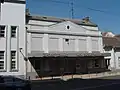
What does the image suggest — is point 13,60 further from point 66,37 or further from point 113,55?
point 113,55

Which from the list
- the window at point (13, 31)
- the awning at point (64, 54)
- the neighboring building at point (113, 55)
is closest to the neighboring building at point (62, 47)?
the awning at point (64, 54)

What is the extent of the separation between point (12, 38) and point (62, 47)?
25.3 feet

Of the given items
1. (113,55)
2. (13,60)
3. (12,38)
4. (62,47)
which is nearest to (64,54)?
(62,47)

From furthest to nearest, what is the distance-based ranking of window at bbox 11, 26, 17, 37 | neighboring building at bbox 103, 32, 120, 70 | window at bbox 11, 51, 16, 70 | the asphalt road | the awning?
neighboring building at bbox 103, 32, 120, 70, the awning, window at bbox 11, 26, 17, 37, window at bbox 11, 51, 16, 70, the asphalt road

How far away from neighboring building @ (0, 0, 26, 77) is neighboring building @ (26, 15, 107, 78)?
1095 millimetres

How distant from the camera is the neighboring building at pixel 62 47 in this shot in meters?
34.4

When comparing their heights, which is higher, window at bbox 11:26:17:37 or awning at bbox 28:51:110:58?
window at bbox 11:26:17:37

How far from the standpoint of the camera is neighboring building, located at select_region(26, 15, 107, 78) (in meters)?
34.4

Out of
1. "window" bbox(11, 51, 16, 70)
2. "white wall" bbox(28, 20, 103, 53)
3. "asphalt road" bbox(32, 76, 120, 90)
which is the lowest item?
"asphalt road" bbox(32, 76, 120, 90)

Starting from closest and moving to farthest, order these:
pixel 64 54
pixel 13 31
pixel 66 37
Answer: pixel 13 31
pixel 64 54
pixel 66 37

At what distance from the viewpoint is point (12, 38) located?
32.9m

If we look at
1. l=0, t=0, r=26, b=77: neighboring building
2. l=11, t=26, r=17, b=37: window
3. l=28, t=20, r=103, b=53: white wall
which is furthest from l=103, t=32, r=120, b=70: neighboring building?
l=11, t=26, r=17, b=37: window

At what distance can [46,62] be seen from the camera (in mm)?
35625

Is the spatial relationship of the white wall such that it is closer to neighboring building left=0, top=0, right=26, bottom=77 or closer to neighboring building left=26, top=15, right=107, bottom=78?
neighboring building left=26, top=15, right=107, bottom=78
